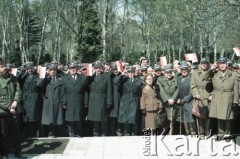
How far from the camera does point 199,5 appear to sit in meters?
32.1

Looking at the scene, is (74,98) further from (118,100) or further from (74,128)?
(118,100)

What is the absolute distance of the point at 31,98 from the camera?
1219 cm

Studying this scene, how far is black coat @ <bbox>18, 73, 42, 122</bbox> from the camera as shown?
12094mm

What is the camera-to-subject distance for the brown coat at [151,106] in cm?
1162

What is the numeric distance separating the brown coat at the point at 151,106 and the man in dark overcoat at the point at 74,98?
1.77 meters

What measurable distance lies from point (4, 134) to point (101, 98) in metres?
3.43

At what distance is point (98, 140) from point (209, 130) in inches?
121

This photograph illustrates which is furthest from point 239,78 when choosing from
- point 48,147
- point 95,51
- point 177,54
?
point 177,54

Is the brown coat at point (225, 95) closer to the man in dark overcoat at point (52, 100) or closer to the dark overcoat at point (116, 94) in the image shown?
the dark overcoat at point (116, 94)

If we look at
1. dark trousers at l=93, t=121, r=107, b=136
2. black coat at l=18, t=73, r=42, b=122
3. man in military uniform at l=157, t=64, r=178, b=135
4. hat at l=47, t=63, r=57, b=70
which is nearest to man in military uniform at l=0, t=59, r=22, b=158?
black coat at l=18, t=73, r=42, b=122

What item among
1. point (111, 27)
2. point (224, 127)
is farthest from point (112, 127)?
point (111, 27)

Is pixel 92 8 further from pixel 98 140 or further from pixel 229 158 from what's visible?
pixel 229 158

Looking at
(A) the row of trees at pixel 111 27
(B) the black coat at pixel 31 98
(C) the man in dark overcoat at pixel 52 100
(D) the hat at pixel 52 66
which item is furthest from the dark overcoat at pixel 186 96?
(A) the row of trees at pixel 111 27

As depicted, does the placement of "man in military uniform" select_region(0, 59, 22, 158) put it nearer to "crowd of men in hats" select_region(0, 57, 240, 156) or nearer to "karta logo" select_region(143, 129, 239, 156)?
"crowd of men in hats" select_region(0, 57, 240, 156)
